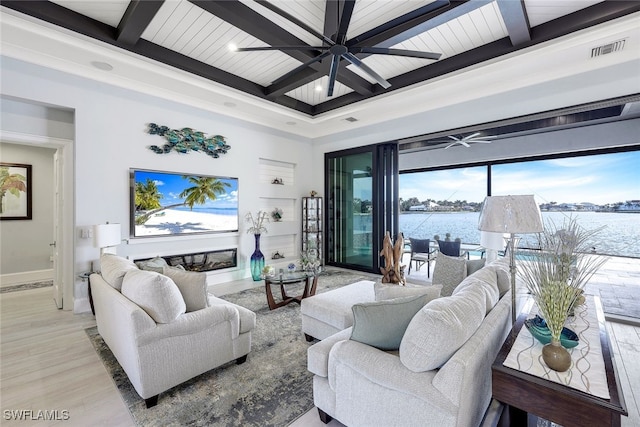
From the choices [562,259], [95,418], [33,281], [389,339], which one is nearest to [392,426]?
[389,339]

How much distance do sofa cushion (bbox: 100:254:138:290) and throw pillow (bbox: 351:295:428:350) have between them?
6.83ft

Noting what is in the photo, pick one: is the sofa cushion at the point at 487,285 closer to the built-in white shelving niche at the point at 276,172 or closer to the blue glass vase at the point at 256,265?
the blue glass vase at the point at 256,265

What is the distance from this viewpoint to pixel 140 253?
4203 millimetres

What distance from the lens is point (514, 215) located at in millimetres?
1860

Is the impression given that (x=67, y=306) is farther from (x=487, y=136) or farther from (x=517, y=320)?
(x=487, y=136)

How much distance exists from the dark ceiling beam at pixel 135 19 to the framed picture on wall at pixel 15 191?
4.22 meters

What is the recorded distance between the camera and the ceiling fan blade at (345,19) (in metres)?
2.14

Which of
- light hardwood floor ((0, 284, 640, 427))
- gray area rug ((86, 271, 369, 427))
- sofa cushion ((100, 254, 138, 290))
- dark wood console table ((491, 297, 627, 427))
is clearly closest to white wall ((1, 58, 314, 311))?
light hardwood floor ((0, 284, 640, 427))

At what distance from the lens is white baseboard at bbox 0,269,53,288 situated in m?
5.13

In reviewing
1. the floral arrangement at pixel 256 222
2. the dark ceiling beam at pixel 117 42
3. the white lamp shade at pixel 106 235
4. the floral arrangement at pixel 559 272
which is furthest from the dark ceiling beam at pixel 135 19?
the floral arrangement at pixel 559 272

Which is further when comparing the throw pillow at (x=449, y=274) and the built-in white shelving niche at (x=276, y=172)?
the built-in white shelving niche at (x=276, y=172)

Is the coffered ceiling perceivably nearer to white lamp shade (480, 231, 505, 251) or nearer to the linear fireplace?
white lamp shade (480, 231, 505, 251)

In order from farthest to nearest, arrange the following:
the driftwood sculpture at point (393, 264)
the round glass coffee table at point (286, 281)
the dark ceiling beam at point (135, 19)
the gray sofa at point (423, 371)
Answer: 1. the round glass coffee table at point (286, 281)
2. the driftwood sculpture at point (393, 264)
3. the dark ceiling beam at point (135, 19)
4. the gray sofa at point (423, 371)

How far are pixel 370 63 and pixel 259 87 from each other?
181 centimetres
